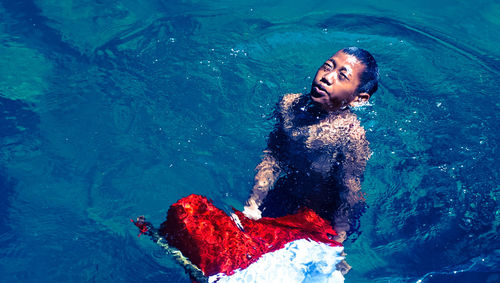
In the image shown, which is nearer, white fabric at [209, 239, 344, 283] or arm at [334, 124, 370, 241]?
white fabric at [209, 239, 344, 283]

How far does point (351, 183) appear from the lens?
3.31m

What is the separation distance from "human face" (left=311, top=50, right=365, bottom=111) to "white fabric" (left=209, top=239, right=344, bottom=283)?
1094mm

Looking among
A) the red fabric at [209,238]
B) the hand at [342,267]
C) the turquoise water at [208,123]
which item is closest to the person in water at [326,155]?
the hand at [342,267]

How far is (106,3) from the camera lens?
18.7 feet

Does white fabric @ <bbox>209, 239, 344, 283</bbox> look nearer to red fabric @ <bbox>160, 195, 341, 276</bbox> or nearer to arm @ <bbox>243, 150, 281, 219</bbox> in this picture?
red fabric @ <bbox>160, 195, 341, 276</bbox>

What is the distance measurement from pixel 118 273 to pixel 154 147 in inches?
47.6

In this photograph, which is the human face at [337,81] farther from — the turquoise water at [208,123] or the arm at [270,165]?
the turquoise water at [208,123]

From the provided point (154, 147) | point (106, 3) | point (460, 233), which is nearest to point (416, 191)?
point (460, 233)

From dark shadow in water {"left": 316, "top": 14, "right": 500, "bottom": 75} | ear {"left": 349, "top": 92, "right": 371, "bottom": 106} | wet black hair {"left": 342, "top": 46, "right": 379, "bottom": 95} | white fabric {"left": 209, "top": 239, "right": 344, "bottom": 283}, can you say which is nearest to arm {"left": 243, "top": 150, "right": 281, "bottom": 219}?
white fabric {"left": 209, "top": 239, "right": 344, "bottom": 283}

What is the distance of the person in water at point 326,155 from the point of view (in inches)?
129

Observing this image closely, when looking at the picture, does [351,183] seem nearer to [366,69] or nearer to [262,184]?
[262,184]

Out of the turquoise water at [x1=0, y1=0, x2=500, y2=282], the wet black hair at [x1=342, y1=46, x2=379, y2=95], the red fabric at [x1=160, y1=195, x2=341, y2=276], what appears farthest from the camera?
the turquoise water at [x1=0, y1=0, x2=500, y2=282]

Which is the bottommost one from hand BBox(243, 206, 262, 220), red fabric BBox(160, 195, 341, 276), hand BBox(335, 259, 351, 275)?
hand BBox(335, 259, 351, 275)

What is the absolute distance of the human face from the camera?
3.21m
